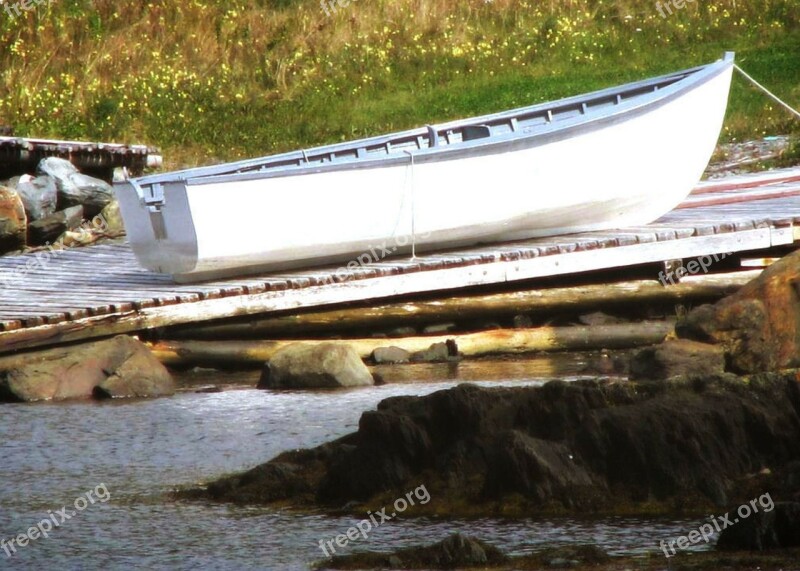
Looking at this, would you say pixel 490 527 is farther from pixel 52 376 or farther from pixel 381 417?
pixel 52 376

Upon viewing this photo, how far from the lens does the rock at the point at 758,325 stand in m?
11.2

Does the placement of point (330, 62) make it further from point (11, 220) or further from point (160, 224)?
point (160, 224)

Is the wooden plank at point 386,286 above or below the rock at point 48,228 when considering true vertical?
below

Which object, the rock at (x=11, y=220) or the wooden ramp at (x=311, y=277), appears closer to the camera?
the wooden ramp at (x=311, y=277)

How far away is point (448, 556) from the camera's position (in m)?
6.89

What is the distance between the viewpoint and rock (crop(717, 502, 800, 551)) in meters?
6.81

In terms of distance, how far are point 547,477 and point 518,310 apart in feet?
19.6

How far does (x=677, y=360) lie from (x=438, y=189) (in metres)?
3.42

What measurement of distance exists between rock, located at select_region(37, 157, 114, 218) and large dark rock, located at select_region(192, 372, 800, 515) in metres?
9.82

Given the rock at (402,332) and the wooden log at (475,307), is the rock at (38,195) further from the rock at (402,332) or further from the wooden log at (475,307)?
the rock at (402,332)

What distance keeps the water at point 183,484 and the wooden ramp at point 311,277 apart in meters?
0.79

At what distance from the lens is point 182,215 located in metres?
12.6

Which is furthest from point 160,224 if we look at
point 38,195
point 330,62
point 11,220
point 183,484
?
point 330,62

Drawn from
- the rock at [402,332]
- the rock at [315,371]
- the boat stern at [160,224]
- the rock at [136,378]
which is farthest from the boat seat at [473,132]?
the rock at [136,378]
